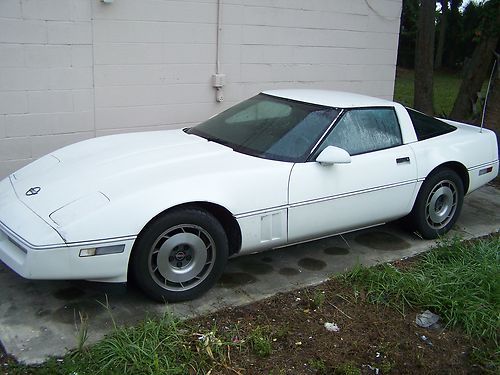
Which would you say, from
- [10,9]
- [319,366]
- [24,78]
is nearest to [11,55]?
[24,78]

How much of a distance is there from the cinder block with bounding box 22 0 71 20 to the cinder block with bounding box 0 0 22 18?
0.05 meters

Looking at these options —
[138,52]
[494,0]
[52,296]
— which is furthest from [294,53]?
[52,296]

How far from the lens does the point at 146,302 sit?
3.76m

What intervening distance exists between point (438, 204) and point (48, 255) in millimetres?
3473

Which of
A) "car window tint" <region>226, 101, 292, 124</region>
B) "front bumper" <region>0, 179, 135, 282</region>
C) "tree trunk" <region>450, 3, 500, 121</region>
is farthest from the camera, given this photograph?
"tree trunk" <region>450, 3, 500, 121</region>

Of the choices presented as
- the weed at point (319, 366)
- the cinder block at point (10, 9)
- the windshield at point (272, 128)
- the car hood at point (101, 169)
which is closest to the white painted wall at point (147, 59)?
the cinder block at point (10, 9)

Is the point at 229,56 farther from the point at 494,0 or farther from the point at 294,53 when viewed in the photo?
the point at 494,0

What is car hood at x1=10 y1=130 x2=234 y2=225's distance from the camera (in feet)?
11.7

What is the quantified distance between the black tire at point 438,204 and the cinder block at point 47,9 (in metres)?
3.78

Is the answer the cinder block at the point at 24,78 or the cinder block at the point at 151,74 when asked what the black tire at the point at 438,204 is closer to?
the cinder block at the point at 151,74

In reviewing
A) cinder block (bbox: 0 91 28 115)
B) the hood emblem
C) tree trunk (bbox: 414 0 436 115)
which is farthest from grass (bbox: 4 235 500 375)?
tree trunk (bbox: 414 0 436 115)

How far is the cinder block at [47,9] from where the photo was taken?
17.5 ft

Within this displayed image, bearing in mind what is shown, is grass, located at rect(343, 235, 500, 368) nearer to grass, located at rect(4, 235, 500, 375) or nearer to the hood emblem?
grass, located at rect(4, 235, 500, 375)

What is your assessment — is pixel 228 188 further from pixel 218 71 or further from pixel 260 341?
pixel 218 71
